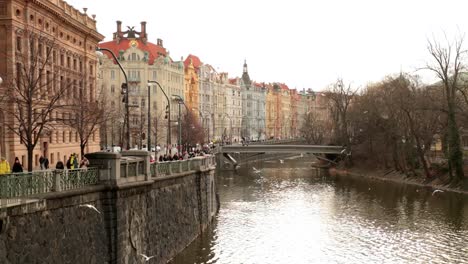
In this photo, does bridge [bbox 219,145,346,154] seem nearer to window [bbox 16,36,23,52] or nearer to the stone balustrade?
window [bbox 16,36,23,52]

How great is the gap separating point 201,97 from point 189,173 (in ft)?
335

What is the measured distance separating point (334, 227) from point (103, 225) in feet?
69.3

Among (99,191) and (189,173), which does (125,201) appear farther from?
(189,173)

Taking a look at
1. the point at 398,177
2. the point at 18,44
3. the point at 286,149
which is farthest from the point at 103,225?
the point at 286,149

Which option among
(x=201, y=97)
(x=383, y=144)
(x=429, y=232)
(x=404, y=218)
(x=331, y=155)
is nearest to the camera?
(x=429, y=232)

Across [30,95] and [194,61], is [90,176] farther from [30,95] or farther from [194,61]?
[194,61]

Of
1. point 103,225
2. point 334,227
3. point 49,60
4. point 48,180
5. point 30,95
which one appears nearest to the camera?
point 48,180

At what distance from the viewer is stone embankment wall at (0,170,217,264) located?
15.0 metres

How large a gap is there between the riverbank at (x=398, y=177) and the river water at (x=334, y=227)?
1794 mm

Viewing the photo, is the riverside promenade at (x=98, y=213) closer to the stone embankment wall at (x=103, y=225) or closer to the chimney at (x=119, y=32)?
the stone embankment wall at (x=103, y=225)

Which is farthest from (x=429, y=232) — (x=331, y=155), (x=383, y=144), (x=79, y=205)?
(x=331, y=155)

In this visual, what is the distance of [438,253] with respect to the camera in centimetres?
2997

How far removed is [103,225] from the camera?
20.1 meters

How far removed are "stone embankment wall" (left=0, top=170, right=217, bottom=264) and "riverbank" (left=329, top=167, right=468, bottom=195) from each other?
3369cm
